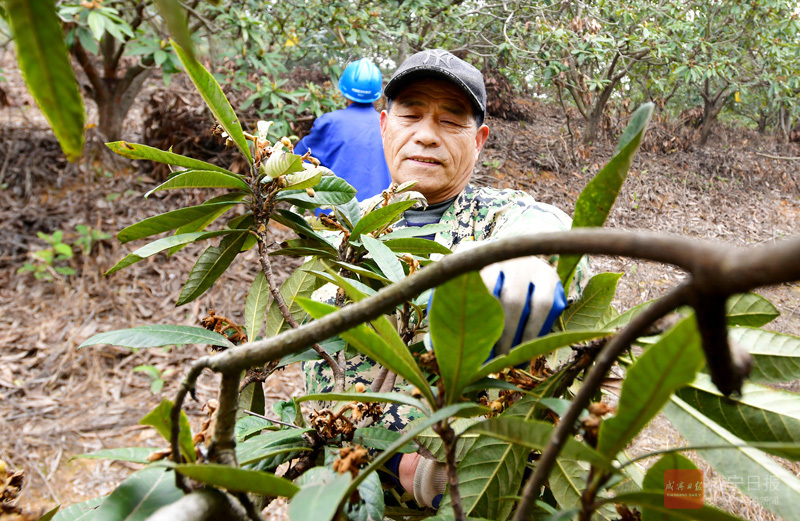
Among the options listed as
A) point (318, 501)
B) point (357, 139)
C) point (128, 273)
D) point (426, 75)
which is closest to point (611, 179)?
point (318, 501)

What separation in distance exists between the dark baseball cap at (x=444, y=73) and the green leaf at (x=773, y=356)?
3.15 ft

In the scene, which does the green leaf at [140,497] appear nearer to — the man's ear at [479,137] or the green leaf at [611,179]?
the green leaf at [611,179]

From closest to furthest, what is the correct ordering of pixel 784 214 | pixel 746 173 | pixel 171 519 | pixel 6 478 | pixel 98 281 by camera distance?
pixel 171 519, pixel 6 478, pixel 98 281, pixel 784 214, pixel 746 173

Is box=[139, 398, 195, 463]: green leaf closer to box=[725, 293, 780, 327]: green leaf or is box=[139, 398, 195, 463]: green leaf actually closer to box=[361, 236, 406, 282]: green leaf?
box=[361, 236, 406, 282]: green leaf

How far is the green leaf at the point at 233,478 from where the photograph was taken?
0.40 m

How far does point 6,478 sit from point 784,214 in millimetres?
6781

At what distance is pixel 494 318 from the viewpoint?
0.43m

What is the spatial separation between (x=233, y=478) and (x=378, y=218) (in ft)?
1.59

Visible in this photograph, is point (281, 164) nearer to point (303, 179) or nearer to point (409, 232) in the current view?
point (303, 179)

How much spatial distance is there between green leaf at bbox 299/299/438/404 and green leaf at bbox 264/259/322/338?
47cm

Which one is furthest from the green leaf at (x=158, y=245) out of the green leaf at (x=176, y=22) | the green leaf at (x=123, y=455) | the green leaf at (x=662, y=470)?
the green leaf at (x=662, y=470)

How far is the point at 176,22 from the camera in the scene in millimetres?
256

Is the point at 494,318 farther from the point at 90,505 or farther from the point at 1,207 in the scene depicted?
the point at 1,207

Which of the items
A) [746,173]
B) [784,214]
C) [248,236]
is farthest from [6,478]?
[746,173]
